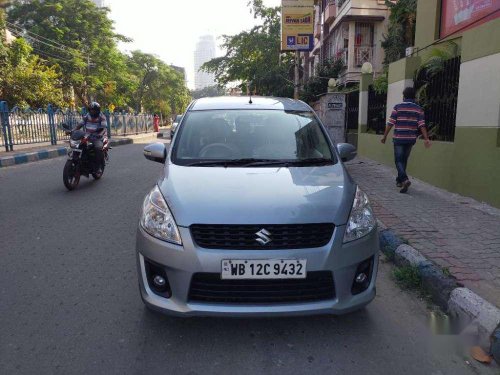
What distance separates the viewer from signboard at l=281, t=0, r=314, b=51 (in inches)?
717

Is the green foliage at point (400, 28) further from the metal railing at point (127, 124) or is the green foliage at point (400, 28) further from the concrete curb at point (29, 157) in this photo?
the metal railing at point (127, 124)

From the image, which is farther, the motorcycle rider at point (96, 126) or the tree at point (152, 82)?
the tree at point (152, 82)

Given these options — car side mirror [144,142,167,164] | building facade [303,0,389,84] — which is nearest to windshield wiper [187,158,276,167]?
car side mirror [144,142,167,164]

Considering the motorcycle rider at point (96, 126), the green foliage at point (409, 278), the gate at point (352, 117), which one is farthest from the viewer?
the gate at point (352, 117)

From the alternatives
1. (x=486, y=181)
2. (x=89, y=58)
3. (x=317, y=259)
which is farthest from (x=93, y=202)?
(x=89, y=58)

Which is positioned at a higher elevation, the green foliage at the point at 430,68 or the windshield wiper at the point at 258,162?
the green foliage at the point at 430,68

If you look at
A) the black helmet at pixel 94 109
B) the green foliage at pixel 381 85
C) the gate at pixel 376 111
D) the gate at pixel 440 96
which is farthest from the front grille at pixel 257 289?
the gate at pixel 376 111

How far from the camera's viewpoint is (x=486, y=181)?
5941mm

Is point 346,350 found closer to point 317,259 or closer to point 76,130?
point 317,259

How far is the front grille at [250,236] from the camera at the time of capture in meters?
2.57

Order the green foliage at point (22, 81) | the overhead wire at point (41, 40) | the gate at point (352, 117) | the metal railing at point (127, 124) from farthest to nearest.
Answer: the overhead wire at point (41, 40), the metal railing at point (127, 124), the green foliage at point (22, 81), the gate at point (352, 117)

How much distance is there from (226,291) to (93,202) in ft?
16.0

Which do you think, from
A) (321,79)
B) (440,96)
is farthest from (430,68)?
(321,79)

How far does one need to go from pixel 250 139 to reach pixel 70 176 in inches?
199
